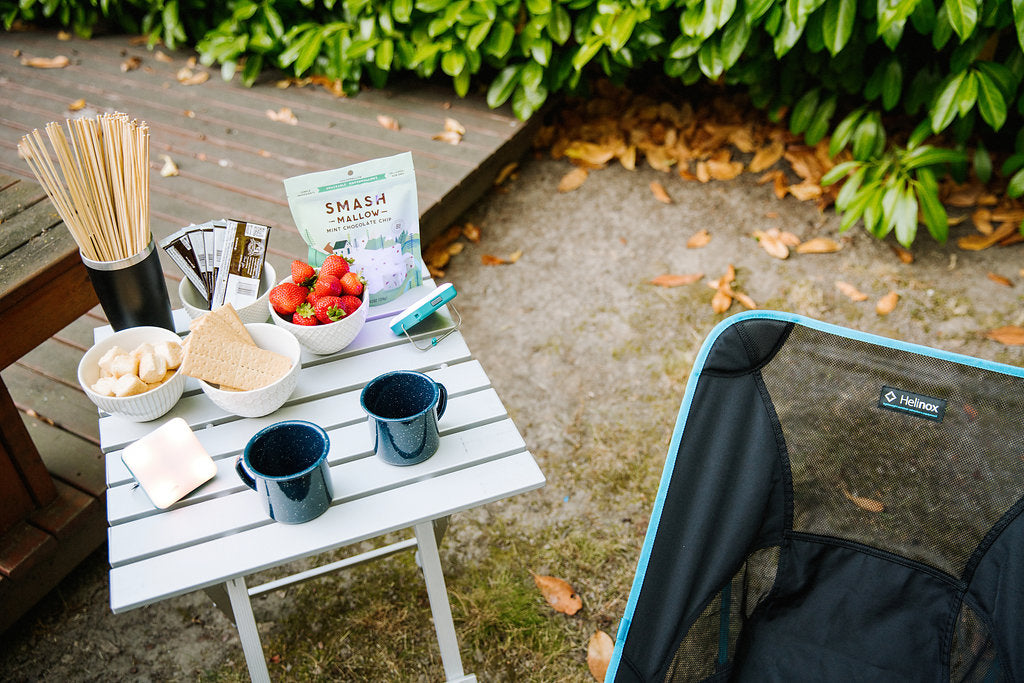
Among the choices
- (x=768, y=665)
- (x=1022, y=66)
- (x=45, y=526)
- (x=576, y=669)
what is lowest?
(x=576, y=669)

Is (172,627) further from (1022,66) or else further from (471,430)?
(1022,66)

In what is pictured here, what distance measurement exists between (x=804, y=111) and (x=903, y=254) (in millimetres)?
639

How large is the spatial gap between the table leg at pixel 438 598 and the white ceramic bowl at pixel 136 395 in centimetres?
46

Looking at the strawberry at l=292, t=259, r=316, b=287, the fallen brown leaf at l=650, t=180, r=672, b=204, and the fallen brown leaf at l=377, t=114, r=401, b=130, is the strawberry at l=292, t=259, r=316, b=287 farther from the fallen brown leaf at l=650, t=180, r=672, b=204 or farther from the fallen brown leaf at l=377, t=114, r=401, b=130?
the fallen brown leaf at l=650, t=180, r=672, b=204

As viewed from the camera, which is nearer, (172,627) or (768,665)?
(768,665)

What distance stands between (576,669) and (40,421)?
1.43m

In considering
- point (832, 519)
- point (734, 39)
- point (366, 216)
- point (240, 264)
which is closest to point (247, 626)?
point (240, 264)

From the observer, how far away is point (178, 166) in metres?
2.78

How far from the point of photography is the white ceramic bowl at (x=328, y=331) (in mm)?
1335

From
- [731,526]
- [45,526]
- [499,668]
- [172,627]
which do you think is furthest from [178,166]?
[731,526]

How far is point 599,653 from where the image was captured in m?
1.67

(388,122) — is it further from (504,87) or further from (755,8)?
(755,8)

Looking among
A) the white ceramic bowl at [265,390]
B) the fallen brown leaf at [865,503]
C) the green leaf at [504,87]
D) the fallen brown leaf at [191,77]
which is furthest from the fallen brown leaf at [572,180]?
the fallen brown leaf at [865,503]

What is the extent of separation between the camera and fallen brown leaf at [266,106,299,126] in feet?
9.87
